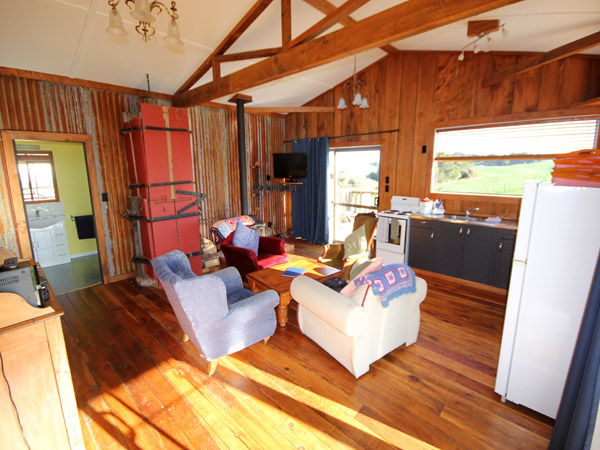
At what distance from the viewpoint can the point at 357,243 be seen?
3844 mm

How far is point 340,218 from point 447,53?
3350 mm

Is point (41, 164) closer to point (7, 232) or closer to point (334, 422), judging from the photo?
point (7, 232)

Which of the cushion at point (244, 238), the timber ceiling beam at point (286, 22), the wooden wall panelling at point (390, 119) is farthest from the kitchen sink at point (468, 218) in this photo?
the timber ceiling beam at point (286, 22)

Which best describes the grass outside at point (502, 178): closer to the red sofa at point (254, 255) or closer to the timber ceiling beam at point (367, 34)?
the timber ceiling beam at point (367, 34)

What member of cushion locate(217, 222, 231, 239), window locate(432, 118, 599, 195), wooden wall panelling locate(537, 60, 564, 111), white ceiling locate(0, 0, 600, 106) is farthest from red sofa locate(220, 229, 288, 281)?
wooden wall panelling locate(537, 60, 564, 111)

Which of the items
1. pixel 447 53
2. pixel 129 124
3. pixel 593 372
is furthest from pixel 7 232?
pixel 447 53

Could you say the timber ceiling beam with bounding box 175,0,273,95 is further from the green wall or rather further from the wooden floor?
the wooden floor

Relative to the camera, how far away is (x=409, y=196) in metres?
4.84

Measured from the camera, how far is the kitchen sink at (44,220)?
4727 millimetres

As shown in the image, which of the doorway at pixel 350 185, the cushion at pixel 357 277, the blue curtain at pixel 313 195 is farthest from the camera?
the blue curtain at pixel 313 195

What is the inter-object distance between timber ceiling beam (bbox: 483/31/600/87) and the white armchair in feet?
8.34

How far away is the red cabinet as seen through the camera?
3816 mm

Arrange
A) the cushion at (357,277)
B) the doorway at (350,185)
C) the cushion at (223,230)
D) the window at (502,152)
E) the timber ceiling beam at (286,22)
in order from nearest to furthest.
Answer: the cushion at (357,277)
the timber ceiling beam at (286,22)
the window at (502,152)
the cushion at (223,230)
the doorway at (350,185)

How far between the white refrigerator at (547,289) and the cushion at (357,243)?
1.98m
